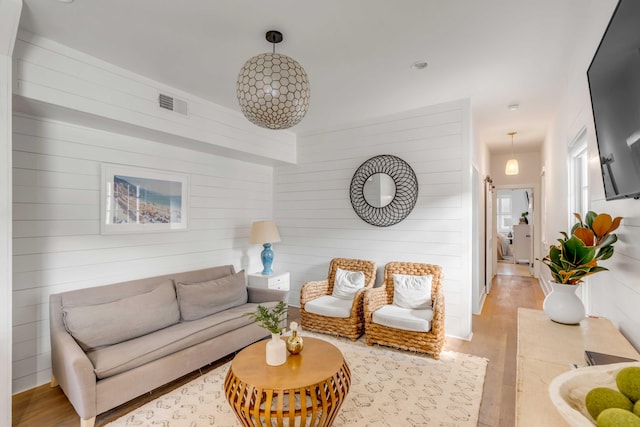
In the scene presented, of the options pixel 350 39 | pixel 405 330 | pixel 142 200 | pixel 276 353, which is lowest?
pixel 405 330

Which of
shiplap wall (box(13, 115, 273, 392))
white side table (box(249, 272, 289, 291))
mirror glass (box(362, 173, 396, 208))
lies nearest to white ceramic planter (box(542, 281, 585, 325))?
mirror glass (box(362, 173, 396, 208))

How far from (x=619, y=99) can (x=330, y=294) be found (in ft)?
11.1

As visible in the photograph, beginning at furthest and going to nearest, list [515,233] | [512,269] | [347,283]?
1. [515,233]
2. [512,269]
3. [347,283]

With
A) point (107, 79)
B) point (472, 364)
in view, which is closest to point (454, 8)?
point (107, 79)

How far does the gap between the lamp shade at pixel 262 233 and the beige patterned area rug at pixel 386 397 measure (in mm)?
1628

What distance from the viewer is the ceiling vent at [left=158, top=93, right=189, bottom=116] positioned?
3074mm

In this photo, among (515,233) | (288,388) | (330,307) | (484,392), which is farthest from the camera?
(515,233)

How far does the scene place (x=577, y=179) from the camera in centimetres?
304

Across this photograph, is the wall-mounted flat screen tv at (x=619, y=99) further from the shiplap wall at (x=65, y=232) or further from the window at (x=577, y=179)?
the shiplap wall at (x=65, y=232)

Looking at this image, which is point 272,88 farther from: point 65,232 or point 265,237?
point 265,237

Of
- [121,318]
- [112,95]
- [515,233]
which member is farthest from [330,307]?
[515,233]

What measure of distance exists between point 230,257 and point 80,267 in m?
1.73

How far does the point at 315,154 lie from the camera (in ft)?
15.3

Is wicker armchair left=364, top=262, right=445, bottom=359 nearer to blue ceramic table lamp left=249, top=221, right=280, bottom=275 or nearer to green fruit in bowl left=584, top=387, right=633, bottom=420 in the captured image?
blue ceramic table lamp left=249, top=221, right=280, bottom=275
